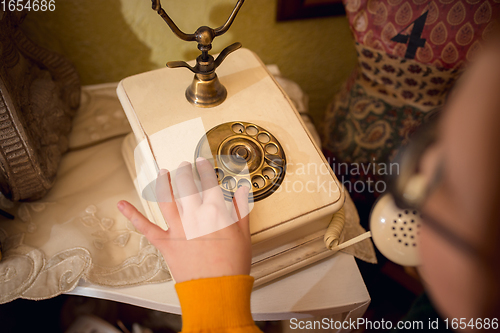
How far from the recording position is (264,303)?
0.58 metres

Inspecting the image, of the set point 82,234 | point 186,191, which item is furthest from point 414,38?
point 82,234

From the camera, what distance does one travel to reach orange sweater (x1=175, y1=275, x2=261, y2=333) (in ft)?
1.40

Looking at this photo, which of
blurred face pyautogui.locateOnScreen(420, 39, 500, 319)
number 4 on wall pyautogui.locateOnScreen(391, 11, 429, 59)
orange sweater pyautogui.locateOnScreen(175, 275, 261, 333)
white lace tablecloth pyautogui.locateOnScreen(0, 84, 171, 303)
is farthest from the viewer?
number 4 on wall pyautogui.locateOnScreen(391, 11, 429, 59)

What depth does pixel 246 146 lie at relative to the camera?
1.75ft

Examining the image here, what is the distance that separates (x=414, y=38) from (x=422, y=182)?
1.78 feet

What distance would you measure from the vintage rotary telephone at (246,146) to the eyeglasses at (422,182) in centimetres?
14

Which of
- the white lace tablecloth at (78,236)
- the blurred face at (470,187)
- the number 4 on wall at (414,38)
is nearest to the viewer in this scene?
the blurred face at (470,187)

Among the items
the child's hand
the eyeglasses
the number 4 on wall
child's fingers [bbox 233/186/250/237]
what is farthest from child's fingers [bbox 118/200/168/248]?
the number 4 on wall

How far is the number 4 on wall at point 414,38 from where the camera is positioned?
0.68 meters

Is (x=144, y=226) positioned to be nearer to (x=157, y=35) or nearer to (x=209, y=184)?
(x=209, y=184)

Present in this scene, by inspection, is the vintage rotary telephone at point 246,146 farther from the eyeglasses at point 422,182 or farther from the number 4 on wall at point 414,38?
the number 4 on wall at point 414,38

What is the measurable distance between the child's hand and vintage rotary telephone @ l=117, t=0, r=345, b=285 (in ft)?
0.08

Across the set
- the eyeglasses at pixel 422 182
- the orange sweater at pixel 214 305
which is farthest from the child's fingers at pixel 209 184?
the eyeglasses at pixel 422 182

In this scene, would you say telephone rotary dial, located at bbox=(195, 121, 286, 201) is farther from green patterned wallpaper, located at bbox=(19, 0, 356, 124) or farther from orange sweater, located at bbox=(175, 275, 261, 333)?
green patterned wallpaper, located at bbox=(19, 0, 356, 124)
